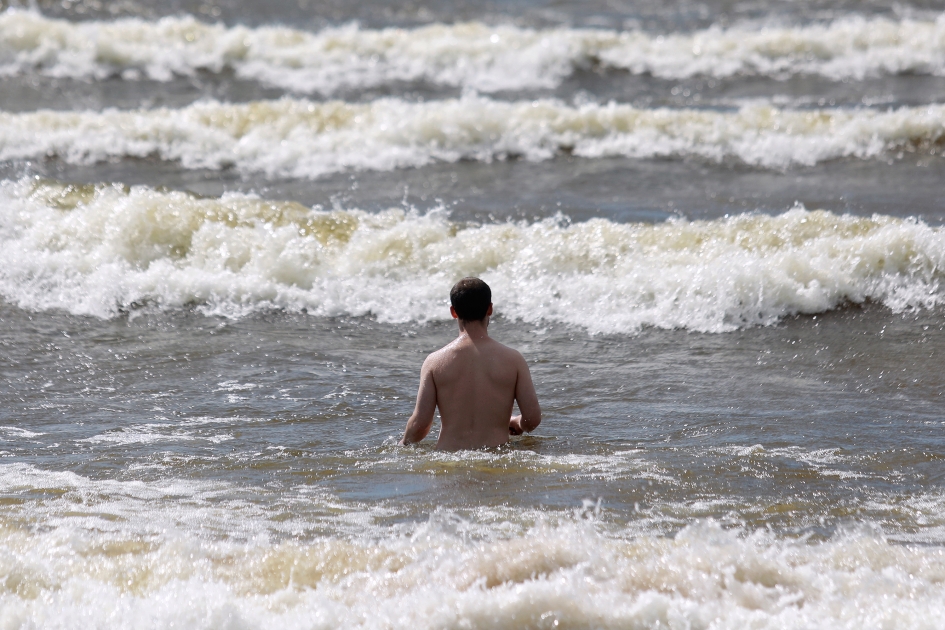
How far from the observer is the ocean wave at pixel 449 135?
1259 cm

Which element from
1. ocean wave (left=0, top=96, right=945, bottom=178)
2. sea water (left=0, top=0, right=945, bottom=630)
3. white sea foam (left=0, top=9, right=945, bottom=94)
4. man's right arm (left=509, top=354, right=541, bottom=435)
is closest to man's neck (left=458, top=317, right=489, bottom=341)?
man's right arm (left=509, top=354, right=541, bottom=435)

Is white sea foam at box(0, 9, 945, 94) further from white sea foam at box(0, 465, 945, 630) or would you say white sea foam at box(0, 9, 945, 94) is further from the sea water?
white sea foam at box(0, 465, 945, 630)

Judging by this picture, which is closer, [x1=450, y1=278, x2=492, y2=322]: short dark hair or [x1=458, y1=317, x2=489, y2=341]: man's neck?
[x1=450, y1=278, x2=492, y2=322]: short dark hair

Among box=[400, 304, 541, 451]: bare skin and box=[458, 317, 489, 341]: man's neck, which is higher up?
box=[458, 317, 489, 341]: man's neck

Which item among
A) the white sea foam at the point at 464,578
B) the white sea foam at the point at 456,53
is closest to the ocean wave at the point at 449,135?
the white sea foam at the point at 456,53

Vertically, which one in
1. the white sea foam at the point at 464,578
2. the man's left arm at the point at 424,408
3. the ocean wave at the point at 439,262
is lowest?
the white sea foam at the point at 464,578

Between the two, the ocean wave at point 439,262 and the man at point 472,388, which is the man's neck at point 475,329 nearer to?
the man at point 472,388

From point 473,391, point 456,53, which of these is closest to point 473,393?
point 473,391

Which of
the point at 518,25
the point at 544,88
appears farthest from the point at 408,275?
the point at 518,25

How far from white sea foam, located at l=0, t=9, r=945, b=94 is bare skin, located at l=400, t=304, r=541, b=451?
12146mm

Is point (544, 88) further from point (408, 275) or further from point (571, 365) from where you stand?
point (571, 365)

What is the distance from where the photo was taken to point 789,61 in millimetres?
17562

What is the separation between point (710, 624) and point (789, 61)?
15.8 m

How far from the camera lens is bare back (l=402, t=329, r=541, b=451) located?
5.29m
